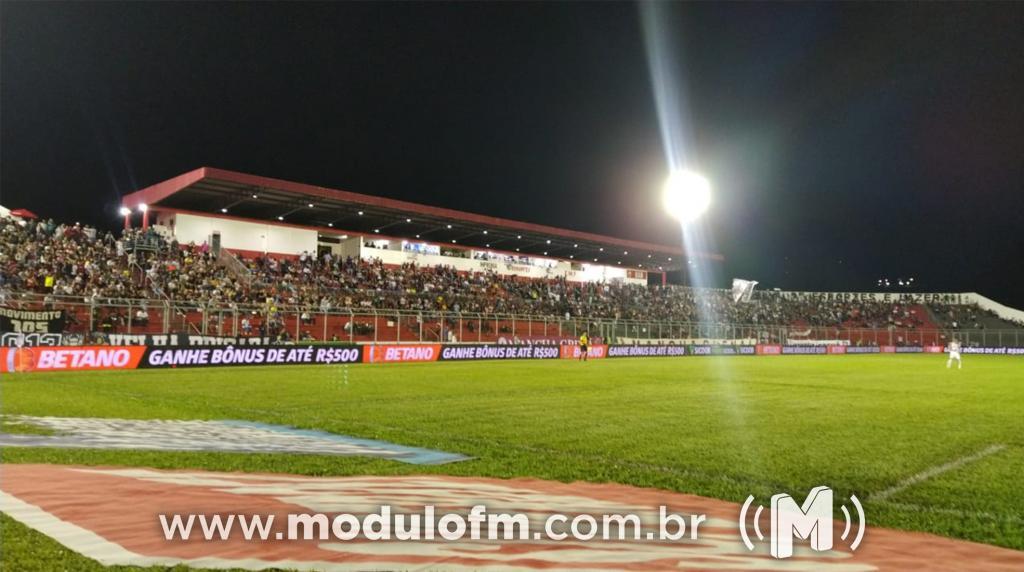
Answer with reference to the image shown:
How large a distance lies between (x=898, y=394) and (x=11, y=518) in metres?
19.6

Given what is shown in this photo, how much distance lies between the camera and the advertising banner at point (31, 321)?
23094 millimetres

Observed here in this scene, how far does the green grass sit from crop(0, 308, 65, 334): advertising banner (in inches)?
140

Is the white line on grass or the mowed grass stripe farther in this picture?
the mowed grass stripe

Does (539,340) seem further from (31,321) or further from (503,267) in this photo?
(31,321)

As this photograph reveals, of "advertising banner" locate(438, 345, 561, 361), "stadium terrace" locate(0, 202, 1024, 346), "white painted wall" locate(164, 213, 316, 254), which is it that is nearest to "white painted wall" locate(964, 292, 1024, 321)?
"stadium terrace" locate(0, 202, 1024, 346)

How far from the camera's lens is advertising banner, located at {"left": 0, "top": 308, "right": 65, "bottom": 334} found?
23.1m

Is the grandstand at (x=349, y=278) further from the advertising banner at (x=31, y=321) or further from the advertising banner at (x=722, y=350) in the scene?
the advertising banner at (x=722, y=350)

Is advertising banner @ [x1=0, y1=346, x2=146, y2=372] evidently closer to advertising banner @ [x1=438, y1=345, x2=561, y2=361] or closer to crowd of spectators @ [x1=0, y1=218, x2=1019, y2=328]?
crowd of spectators @ [x1=0, y1=218, x2=1019, y2=328]

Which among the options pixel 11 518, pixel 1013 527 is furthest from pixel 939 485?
pixel 11 518

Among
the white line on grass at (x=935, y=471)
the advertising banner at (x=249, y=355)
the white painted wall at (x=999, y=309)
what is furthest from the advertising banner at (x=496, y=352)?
the white painted wall at (x=999, y=309)

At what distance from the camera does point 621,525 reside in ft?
17.2

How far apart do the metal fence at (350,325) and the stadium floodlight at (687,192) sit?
11.9m

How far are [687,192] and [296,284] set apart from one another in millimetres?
23570

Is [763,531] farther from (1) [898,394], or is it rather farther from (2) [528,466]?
(1) [898,394]
